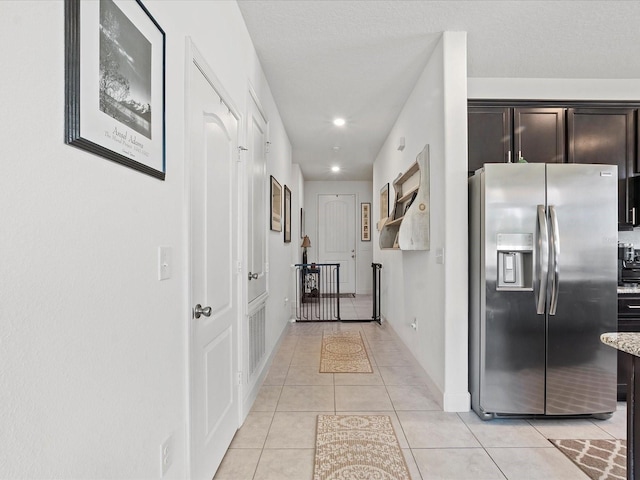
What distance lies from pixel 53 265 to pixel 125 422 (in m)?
0.56

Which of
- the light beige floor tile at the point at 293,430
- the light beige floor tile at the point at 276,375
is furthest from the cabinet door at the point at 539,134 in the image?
the light beige floor tile at the point at 276,375

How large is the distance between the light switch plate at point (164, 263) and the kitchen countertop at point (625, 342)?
1547mm

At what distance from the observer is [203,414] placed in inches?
65.7

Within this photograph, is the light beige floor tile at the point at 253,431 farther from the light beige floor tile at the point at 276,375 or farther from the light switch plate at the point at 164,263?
the light switch plate at the point at 164,263

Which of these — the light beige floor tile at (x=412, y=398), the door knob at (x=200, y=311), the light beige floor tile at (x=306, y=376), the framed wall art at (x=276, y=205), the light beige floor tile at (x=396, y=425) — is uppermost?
the framed wall art at (x=276, y=205)

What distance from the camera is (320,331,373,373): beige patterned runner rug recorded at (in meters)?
3.39

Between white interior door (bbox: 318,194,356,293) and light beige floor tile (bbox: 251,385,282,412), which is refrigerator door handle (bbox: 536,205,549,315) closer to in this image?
light beige floor tile (bbox: 251,385,282,412)

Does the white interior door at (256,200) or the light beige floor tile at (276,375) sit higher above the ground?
the white interior door at (256,200)

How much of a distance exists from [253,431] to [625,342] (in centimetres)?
202

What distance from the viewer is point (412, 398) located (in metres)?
2.75

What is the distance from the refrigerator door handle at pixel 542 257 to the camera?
231 centimetres

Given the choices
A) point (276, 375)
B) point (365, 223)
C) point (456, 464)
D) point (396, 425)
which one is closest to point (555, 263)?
point (456, 464)

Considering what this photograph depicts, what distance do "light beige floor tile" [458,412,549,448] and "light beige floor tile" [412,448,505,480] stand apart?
0.17 meters

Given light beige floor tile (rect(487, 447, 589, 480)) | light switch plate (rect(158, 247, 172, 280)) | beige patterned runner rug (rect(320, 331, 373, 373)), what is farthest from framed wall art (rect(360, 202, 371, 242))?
light switch plate (rect(158, 247, 172, 280))
